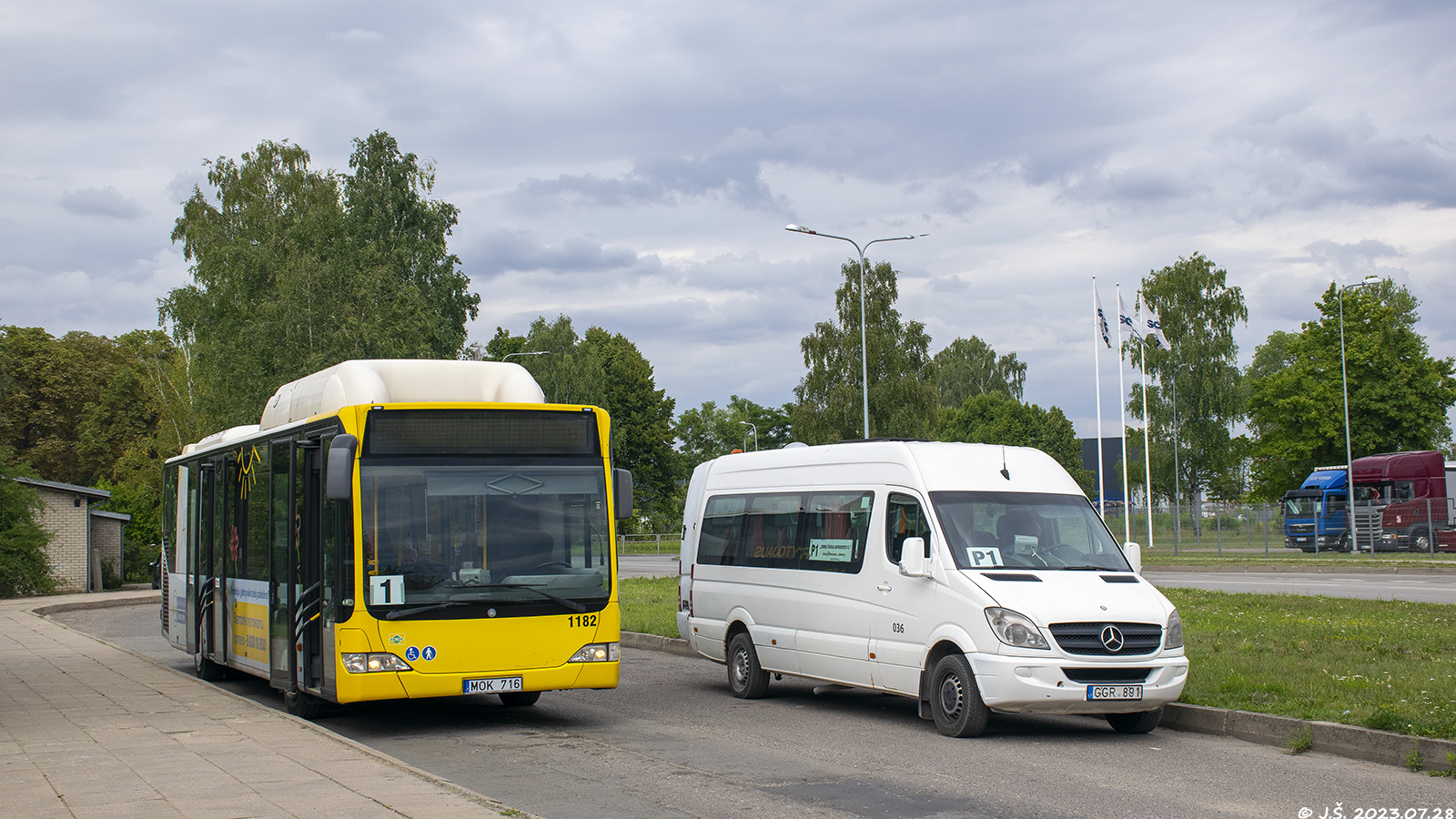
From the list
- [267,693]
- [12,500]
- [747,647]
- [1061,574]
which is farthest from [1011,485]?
[12,500]

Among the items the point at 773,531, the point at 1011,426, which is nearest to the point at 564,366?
the point at 1011,426

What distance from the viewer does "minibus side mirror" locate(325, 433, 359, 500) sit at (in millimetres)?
10328

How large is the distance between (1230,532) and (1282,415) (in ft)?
56.5

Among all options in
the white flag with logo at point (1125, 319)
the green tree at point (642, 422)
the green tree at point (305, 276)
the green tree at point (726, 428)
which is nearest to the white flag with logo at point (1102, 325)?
the white flag with logo at point (1125, 319)

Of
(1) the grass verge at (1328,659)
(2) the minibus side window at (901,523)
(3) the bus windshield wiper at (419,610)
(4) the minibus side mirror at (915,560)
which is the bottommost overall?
(1) the grass verge at (1328,659)

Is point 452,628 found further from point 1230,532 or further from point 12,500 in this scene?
point 1230,532

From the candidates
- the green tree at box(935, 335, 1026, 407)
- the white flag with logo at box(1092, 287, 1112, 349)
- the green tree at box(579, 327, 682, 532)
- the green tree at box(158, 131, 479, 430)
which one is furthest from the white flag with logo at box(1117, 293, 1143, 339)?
the green tree at box(935, 335, 1026, 407)

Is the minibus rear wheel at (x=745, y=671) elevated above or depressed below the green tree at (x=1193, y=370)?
below

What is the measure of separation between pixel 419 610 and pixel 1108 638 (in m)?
5.41

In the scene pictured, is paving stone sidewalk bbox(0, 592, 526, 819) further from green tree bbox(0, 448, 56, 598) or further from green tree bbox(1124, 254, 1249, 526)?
green tree bbox(1124, 254, 1249, 526)

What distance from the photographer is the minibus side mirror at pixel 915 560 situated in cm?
1075

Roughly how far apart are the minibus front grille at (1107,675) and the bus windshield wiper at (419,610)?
4837 mm

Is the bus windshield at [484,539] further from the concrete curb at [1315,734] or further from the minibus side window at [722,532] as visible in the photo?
the concrete curb at [1315,734]

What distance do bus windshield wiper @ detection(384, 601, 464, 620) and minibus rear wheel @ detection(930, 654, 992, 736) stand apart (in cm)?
391
